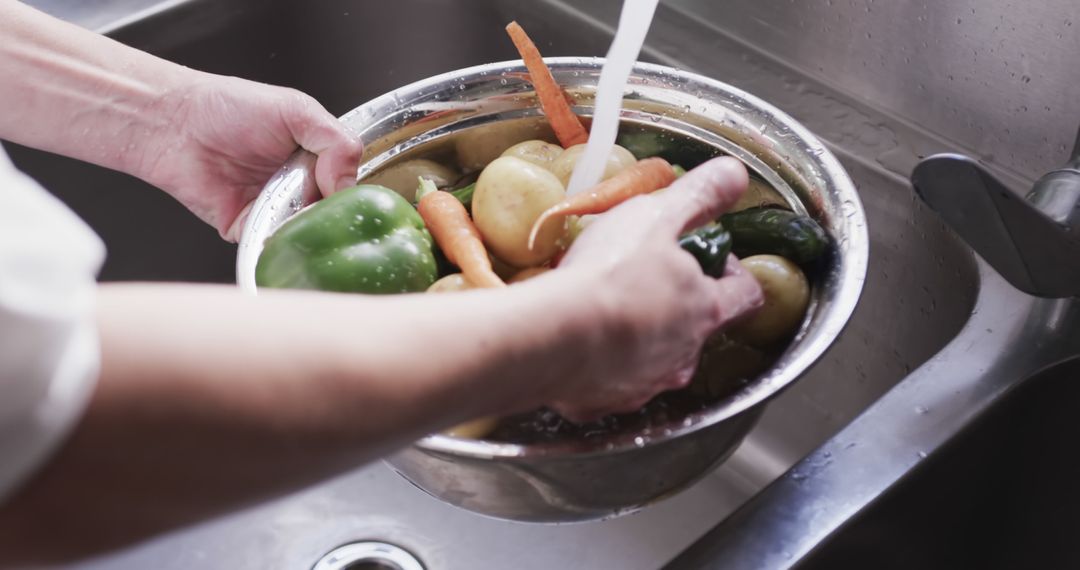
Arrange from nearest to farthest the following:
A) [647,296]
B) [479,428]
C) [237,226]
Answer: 1. [647,296]
2. [479,428]
3. [237,226]

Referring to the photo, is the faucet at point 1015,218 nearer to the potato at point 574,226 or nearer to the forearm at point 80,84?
the potato at point 574,226

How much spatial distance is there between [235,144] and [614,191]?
0.30 metres

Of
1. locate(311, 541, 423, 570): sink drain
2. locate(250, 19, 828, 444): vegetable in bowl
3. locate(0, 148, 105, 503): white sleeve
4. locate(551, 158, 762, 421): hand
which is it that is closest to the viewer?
locate(0, 148, 105, 503): white sleeve

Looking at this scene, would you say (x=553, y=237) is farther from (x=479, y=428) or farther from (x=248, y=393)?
(x=248, y=393)

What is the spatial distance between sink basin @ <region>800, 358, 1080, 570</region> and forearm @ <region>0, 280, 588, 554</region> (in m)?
0.29

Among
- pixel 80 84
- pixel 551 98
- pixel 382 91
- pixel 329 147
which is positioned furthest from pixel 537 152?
pixel 382 91

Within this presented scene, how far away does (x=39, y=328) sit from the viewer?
30cm

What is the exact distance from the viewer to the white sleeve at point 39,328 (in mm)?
298

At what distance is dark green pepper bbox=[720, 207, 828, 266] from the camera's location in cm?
59

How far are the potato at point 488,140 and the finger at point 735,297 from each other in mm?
261

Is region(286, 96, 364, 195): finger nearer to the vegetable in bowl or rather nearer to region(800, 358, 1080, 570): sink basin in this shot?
the vegetable in bowl

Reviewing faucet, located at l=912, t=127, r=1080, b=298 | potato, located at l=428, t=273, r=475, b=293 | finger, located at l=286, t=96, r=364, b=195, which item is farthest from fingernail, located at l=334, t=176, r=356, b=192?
faucet, located at l=912, t=127, r=1080, b=298

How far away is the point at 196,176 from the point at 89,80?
0.33ft

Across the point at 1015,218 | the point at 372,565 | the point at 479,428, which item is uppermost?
the point at 1015,218
